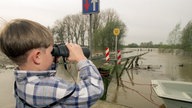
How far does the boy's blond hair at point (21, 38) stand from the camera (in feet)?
3.07

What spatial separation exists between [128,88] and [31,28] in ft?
25.5

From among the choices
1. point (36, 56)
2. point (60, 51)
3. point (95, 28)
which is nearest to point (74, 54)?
point (60, 51)

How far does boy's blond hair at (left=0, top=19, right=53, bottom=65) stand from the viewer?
93cm

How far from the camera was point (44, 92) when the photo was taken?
94 centimetres

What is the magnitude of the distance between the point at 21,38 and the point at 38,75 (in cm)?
20

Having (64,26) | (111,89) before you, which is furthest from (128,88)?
(64,26)

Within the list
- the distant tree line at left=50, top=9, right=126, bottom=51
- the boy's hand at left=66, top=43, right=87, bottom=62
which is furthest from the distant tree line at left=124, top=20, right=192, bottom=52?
the boy's hand at left=66, top=43, right=87, bottom=62

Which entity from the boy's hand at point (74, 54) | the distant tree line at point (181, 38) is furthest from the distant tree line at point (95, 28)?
the boy's hand at point (74, 54)

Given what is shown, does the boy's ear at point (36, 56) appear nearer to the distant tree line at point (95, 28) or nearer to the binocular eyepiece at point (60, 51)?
the binocular eyepiece at point (60, 51)

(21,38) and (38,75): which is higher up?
(21,38)

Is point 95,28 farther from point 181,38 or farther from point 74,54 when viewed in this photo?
point 74,54

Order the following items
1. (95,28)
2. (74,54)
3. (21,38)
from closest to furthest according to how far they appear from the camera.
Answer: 1. (21,38)
2. (74,54)
3. (95,28)

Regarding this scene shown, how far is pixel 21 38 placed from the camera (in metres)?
0.93

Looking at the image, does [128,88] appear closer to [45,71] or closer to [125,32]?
[45,71]
